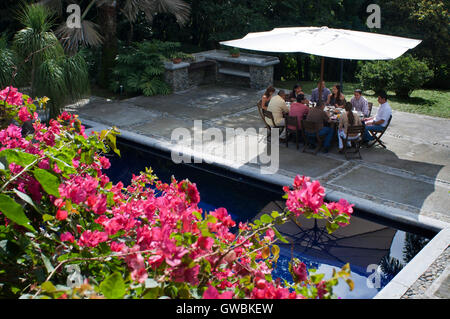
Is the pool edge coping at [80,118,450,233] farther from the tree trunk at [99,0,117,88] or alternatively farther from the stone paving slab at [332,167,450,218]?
the tree trunk at [99,0,117,88]

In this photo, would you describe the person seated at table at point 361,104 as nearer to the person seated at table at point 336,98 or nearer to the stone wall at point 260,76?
the person seated at table at point 336,98

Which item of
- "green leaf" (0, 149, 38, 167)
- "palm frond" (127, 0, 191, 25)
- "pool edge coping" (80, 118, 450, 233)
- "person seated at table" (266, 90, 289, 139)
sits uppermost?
"palm frond" (127, 0, 191, 25)

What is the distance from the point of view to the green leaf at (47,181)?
201 cm

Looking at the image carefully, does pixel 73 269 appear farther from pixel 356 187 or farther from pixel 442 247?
pixel 356 187

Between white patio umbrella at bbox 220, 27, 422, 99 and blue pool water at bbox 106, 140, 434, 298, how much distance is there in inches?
102

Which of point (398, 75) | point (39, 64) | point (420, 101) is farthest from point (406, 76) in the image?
point (39, 64)

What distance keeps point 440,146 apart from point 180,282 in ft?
28.5

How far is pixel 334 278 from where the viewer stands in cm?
178

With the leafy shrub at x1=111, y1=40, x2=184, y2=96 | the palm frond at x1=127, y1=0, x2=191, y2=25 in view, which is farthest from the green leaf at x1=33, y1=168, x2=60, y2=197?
the palm frond at x1=127, y1=0, x2=191, y2=25

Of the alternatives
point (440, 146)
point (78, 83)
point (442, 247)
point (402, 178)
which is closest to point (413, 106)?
point (440, 146)

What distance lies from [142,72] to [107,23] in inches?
68.1

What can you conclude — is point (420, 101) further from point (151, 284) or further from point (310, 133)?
point (151, 284)

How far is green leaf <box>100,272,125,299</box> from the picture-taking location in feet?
5.49

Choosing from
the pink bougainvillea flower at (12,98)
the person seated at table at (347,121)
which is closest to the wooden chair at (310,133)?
the person seated at table at (347,121)
